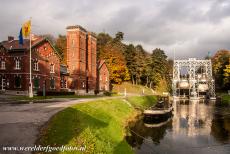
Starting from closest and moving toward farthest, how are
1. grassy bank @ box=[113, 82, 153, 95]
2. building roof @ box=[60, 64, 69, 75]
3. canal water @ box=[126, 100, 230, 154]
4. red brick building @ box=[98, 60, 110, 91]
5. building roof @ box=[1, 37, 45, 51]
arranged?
canal water @ box=[126, 100, 230, 154]
building roof @ box=[1, 37, 45, 51]
building roof @ box=[60, 64, 69, 75]
red brick building @ box=[98, 60, 110, 91]
grassy bank @ box=[113, 82, 153, 95]

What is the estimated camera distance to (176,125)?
33969mm

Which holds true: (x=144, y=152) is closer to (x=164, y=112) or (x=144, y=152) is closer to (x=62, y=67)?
(x=164, y=112)

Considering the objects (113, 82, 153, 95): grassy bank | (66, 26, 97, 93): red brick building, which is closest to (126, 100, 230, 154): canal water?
(66, 26, 97, 93): red brick building

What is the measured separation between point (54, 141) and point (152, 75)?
9324 centimetres

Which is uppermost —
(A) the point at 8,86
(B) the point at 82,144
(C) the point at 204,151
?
(A) the point at 8,86

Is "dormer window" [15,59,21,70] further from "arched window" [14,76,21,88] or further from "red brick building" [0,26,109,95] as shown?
"arched window" [14,76,21,88]

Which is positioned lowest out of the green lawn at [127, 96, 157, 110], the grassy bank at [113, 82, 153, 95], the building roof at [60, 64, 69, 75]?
the green lawn at [127, 96, 157, 110]

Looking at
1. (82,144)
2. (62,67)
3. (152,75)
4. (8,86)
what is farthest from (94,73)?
(82,144)

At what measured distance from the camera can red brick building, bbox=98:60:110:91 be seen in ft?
245

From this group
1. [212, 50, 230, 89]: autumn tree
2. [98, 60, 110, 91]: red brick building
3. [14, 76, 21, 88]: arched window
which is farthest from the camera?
[212, 50, 230, 89]: autumn tree

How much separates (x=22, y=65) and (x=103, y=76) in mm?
31779

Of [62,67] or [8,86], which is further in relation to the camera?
[62,67]

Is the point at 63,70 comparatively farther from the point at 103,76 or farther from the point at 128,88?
the point at 128,88

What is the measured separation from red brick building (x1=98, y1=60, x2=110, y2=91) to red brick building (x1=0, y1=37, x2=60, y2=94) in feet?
73.7
